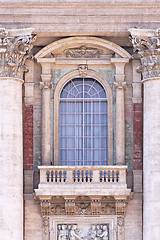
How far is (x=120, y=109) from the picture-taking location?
3862 cm

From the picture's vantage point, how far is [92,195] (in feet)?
123

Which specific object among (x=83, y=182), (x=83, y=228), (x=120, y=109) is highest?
(x=120, y=109)

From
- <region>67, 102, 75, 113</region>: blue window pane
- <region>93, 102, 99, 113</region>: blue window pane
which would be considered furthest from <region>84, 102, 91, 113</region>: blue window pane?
<region>67, 102, 75, 113</region>: blue window pane

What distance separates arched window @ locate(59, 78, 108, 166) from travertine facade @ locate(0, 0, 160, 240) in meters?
0.04

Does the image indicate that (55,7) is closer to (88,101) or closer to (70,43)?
(70,43)

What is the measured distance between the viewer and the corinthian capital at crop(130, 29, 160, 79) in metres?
37.8

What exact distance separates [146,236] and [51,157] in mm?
5025

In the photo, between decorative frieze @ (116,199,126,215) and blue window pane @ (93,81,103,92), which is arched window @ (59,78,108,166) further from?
decorative frieze @ (116,199,126,215)

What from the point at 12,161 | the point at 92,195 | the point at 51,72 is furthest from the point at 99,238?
the point at 51,72

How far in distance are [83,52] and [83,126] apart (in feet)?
9.95

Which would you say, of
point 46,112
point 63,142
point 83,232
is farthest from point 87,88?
point 83,232

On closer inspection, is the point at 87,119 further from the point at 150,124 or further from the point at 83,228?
the point at 83,228

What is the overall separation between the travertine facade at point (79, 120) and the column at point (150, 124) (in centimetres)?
4

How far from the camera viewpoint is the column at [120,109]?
38.4m
